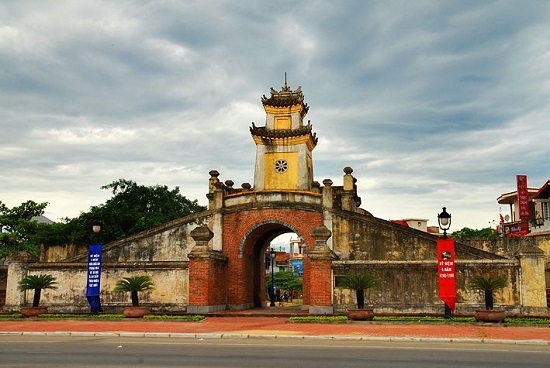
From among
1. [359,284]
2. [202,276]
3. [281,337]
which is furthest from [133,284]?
[359,284]

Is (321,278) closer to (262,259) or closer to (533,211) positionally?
(262,259)

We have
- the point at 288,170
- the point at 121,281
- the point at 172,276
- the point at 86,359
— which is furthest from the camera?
the point at 288,170

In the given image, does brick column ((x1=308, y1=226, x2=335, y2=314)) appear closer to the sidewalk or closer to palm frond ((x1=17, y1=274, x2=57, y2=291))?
the sidewalk

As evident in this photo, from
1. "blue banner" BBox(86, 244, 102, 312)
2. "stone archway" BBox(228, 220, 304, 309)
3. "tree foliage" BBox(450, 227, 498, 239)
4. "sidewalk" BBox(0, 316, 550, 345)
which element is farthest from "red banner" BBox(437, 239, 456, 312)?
"tree foliage" BBox(450, 227, 498, 239)

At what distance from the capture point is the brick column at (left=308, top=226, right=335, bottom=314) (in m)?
21.3

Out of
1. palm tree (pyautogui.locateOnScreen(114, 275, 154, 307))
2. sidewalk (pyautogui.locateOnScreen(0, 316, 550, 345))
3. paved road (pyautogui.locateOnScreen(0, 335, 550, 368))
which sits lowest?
sidewalk (pyautogui.locateOnScreen(0, 316, 550, 345))

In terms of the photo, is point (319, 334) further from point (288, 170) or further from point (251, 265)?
point (288, 170)

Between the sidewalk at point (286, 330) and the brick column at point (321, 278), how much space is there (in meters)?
2.18

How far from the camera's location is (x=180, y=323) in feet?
62.4

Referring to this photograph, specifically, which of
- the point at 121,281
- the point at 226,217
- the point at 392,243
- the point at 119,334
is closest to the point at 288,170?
the point at 226,217

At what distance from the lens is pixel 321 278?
2147 cm

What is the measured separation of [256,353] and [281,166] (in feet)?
65.9

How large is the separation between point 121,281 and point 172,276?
242cm

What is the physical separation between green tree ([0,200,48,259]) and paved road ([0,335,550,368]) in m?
17.0
